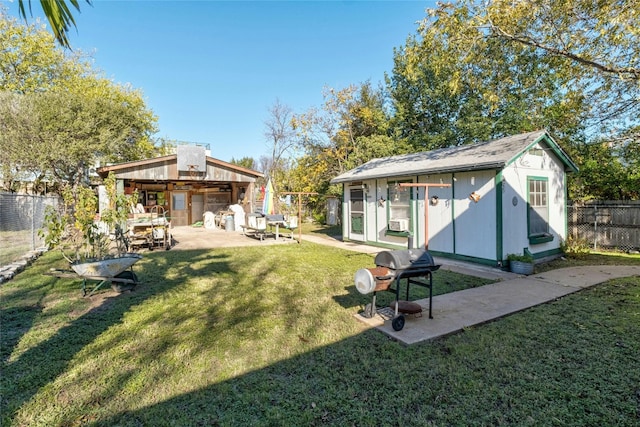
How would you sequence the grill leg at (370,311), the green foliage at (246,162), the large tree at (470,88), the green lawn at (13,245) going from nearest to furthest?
the grill leg at (370,311)
the green lawn at (13,245)
the large tree at (470,88)
the green foliage at (246,162)

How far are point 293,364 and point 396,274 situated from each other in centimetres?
160

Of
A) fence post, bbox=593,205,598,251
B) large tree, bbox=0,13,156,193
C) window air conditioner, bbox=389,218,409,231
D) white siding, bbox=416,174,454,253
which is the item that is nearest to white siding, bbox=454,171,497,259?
white siding, bbox=416,174,454,253

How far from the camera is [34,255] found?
8.05m

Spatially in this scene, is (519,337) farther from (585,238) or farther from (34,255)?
(34,255)

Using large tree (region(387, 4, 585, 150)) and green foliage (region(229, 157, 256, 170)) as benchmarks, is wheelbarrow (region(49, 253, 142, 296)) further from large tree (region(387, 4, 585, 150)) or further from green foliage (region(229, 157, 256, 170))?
green foliage (region(229, 157, 256, 170))

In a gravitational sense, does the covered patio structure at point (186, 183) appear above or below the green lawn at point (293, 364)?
above

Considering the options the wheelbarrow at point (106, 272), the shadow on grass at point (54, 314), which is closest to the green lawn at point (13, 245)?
the shadow on grass at point (54, 314)

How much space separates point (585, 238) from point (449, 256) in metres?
5.39

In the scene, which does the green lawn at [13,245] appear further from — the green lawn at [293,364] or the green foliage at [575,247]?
the green foliage at [575,247]

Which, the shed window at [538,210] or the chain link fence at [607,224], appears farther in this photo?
the chain link fence at [607,224]

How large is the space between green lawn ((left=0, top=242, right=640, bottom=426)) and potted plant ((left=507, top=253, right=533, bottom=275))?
1.50 metres

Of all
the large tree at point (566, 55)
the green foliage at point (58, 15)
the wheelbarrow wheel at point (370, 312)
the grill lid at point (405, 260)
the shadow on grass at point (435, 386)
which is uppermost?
the large tree at point (566, 55)

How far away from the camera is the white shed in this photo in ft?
23.2

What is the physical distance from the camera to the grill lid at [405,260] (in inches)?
151
